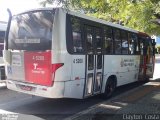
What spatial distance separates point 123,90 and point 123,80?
Answer: 2.88 feet

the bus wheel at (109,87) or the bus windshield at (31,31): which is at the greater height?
the bus windshield at (31,31)

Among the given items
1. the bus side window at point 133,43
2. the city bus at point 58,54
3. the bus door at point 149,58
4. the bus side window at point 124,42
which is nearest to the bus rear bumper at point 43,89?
the city bus at point 58,54

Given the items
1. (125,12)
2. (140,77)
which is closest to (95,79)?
(140,77)

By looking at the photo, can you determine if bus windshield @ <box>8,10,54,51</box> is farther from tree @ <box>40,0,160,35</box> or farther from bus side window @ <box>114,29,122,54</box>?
bus side window @ <box>114,29,122,54</box>

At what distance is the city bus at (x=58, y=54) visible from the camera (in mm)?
8344

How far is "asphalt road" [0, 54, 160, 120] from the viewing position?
844 centimetres

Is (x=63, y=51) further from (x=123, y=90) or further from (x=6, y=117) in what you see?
(x=123, y=90)

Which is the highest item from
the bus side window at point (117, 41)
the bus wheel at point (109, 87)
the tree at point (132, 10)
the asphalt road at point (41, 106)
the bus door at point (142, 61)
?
the tree at point (132, 10)

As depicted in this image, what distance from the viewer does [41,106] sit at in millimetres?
9508

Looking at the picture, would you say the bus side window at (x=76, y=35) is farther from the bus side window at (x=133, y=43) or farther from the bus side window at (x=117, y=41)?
the bus side window at (x=133, y=43)

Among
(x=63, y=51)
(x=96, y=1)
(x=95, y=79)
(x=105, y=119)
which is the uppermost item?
(x=96, y=1)

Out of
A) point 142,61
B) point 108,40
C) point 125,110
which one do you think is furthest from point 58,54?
point 142,61

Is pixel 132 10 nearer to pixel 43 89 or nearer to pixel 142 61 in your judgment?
pixel 142 61

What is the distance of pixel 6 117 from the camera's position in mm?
7902
